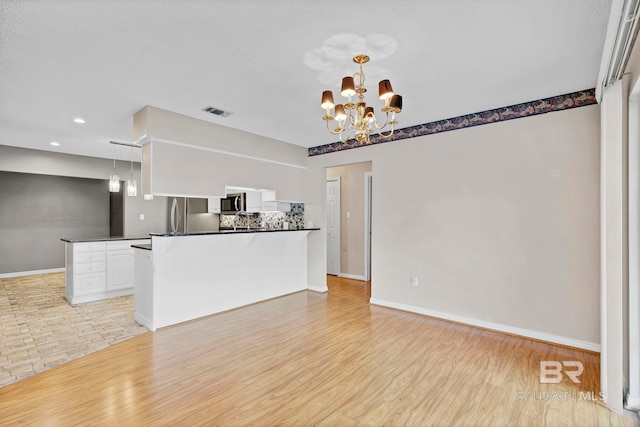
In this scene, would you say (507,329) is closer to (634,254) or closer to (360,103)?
(634,254)

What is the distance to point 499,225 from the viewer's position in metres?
3.67

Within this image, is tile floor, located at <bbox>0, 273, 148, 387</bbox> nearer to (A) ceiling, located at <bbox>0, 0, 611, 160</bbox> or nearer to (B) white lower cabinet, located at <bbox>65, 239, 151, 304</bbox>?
(B) white lower cabinet, located at <bbox>65, 239, 151, 304</bbox>

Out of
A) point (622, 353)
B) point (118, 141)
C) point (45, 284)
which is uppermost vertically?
point (118, 141)

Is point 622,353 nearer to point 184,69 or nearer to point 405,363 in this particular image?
point 405,363

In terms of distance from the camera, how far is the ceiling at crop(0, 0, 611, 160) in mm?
1941

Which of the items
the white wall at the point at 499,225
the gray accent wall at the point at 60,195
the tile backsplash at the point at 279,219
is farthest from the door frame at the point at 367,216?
the gray accent wall at the point at 60,195

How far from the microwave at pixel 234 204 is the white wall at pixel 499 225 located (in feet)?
8.10

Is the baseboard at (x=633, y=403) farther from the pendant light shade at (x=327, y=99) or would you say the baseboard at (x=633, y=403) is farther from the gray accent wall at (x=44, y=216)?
the gray accent wall at (x=44, y=216)

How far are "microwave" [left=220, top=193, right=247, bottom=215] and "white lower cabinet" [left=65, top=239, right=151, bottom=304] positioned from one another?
1614 millimetres

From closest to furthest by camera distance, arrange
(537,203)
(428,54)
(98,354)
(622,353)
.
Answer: (622,353)
(428,54)
(98,354)
(537,203)

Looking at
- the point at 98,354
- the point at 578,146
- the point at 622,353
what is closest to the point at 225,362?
the point at 98,354

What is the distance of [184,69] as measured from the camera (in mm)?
2713

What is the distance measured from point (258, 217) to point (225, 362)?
3691mm

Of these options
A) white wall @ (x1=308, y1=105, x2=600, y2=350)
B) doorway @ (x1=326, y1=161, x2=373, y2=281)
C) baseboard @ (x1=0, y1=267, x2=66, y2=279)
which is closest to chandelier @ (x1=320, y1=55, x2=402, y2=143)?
white wall @ (x1=308, y1=105, x2=600, y2=350)
